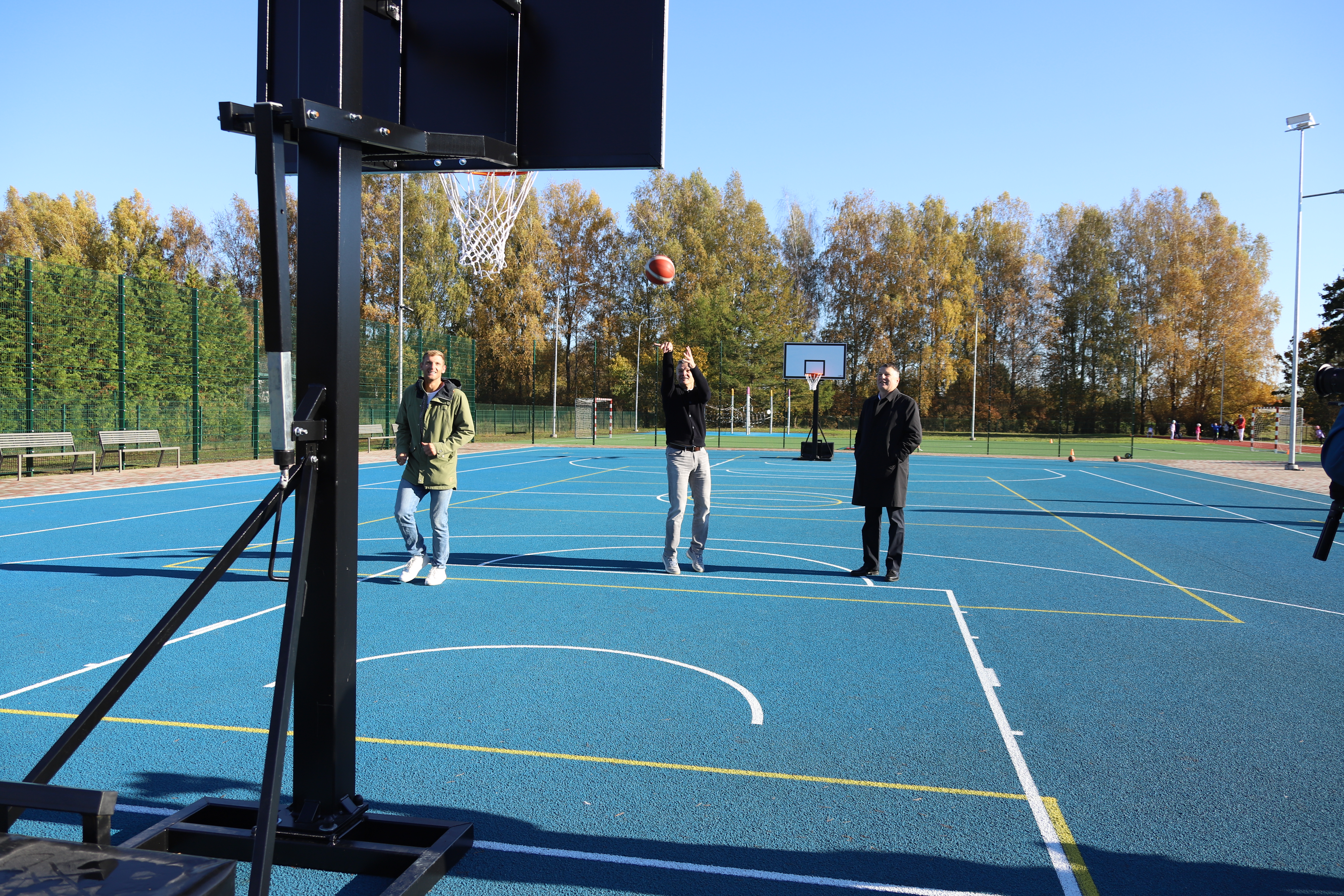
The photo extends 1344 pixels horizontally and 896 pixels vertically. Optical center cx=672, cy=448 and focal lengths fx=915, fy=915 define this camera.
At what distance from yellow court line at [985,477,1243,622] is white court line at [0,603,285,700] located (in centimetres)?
740

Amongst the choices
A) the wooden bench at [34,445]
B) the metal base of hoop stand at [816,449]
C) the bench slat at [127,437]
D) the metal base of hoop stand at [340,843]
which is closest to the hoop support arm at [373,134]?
the metal base of hoop stand at [340,843]

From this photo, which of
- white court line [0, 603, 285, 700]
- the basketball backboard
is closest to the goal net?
white court line [0, 603, 285, 700]

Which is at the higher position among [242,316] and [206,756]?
[242,316]

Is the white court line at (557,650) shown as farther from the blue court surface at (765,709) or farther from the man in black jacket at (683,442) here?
the man in black jacket at (683,442)

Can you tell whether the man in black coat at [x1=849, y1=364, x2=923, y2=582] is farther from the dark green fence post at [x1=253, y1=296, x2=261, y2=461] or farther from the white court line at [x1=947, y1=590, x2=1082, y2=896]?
the dark green fence post at [x1=253, y1=296, x2=261, y2=461]

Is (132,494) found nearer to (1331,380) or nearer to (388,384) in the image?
(388,384)

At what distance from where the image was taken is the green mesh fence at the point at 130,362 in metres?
19.5

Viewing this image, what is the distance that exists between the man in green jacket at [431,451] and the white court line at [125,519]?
5.73 m

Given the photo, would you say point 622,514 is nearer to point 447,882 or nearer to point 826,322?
point 447,882

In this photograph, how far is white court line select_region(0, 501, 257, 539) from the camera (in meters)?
11.0

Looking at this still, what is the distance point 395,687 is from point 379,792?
1462mm

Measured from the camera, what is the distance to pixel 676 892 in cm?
318

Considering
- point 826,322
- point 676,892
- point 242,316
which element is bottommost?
point 676,892

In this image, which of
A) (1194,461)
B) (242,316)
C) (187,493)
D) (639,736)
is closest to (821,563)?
(639,736)
